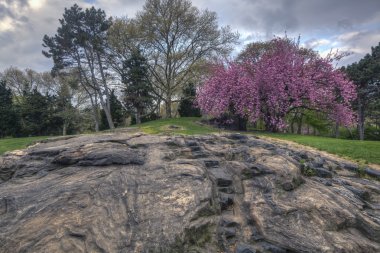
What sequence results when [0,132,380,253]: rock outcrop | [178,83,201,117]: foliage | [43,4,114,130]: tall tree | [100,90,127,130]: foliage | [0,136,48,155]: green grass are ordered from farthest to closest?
[178,83,201,117]: foliage
[100,90,127,130]: foliage
[43,4,114,130]: tall tree
[0,136,48,155]: green grass
[0,132,380,253]: rock outcrop

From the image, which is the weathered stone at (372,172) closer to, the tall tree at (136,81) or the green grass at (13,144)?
the green grass at (13,144)

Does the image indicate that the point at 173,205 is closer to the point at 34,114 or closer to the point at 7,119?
the point at 7,119

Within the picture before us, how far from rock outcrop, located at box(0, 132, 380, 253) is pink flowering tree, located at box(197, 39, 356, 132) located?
14154 mm

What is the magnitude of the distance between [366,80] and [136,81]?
86.7 ft

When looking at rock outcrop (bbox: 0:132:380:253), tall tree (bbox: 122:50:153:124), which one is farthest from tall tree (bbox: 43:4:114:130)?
rock outcrop (bbox: 0:132:380:253)

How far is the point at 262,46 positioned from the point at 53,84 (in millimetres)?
34595

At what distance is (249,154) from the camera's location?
9.16 m

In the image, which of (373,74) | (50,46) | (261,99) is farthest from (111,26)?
(373,74)

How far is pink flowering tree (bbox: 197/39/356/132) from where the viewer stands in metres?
22.0

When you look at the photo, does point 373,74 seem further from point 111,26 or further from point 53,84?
point 53,84

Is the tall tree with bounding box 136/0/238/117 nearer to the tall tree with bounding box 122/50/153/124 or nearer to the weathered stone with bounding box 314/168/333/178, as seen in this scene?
the tall tree with bounding box 122/50/153/124

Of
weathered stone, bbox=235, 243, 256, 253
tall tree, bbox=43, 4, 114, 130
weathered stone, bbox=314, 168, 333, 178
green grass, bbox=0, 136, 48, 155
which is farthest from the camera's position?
tall tree, bbox=43, 4, 114, 130

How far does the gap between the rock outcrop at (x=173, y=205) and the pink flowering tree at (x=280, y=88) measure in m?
14.2

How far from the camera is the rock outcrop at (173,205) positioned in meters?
5.18
